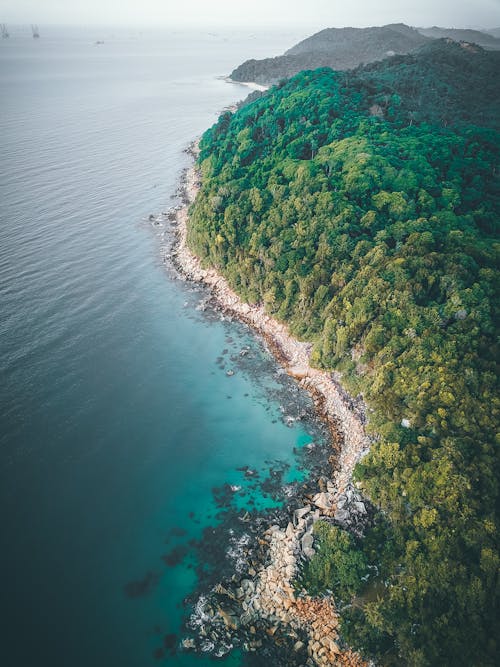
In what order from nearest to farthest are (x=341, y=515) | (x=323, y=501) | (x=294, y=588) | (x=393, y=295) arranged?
(x=294, y=588)
(x=341, y=515)
(x=323, y=501)
(x=393, y=295)

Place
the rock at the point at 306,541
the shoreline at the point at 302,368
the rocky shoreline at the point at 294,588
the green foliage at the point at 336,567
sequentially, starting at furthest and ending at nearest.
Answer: the shoreline at the point at 302,368 < the rock at the point at 306,541 < the green foliage at the point at 336,567 < the rocky shoreline at the point at 294,588

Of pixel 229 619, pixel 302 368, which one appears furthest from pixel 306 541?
pixel 302 368

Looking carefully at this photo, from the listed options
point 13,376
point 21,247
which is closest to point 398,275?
point 13,376

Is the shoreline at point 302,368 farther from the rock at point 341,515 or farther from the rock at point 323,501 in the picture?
the rock at point 341,515

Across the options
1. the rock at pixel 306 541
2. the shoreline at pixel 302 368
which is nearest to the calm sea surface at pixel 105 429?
the shoreline at pixel 302 368

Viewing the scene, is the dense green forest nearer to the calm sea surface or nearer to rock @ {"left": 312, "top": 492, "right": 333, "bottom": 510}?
rock @ {"left": 312, "top": 492, "right": 333, "bottom": 510}

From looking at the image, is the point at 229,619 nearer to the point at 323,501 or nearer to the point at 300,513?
the point at 300,513
